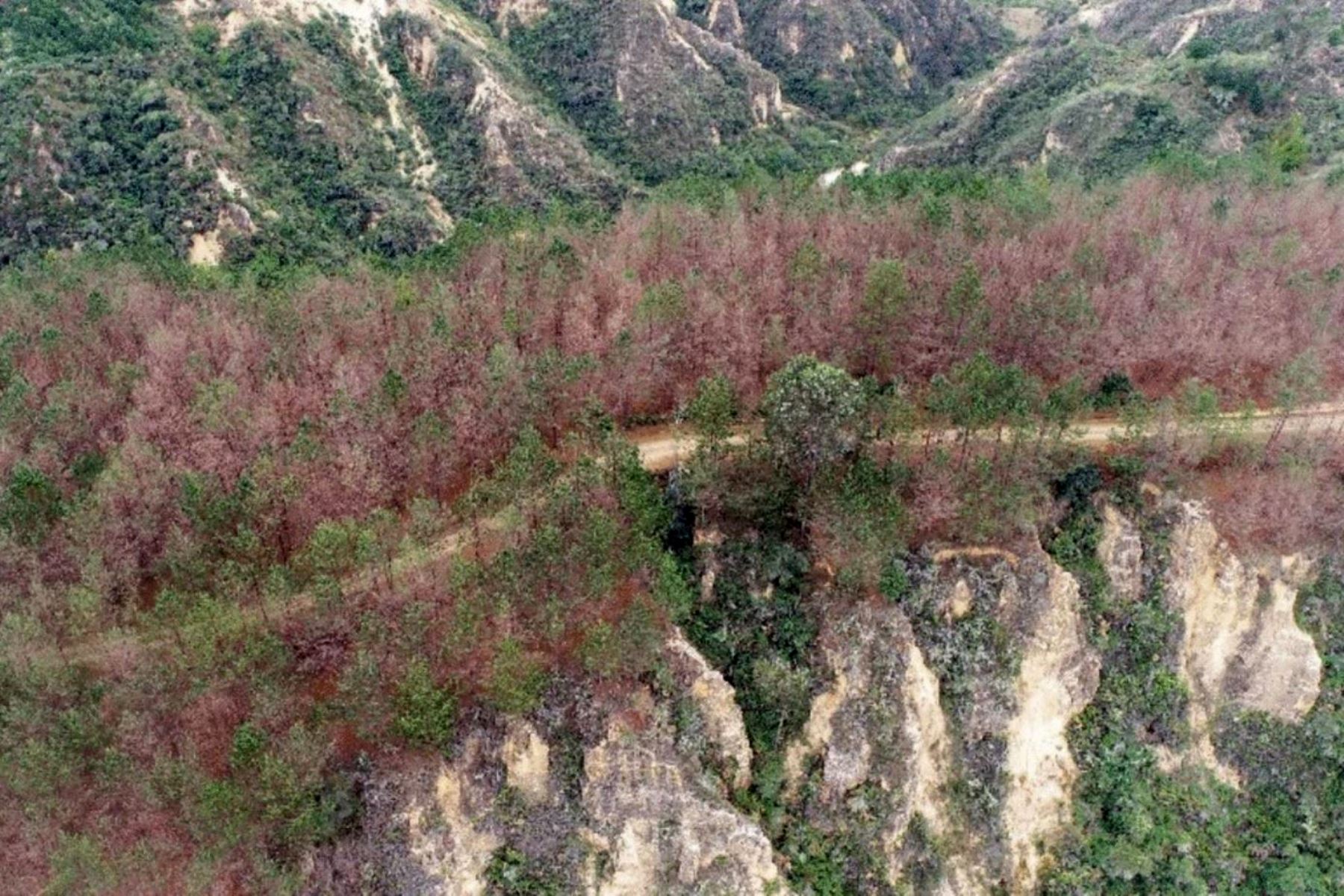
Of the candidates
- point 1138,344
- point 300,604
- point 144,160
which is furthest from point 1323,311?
point 144,160

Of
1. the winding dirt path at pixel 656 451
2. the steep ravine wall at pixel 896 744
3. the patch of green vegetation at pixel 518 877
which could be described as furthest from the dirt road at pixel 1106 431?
the patch of green vegetation at pixel 518 877

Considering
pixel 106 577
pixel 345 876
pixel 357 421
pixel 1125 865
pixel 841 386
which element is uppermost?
pixel 841 386

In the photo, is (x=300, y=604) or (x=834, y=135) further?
(x=834, y=135)

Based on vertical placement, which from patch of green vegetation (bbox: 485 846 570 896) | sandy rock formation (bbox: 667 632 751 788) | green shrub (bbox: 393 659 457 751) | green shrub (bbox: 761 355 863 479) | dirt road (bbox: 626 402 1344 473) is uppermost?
green shrub (bbox: 761 355 863 479)

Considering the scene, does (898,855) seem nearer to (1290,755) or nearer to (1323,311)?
(1290,755)

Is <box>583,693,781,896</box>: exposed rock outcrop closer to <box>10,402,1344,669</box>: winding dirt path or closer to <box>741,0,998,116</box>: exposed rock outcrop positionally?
<box>10,402,1344,669</box>: winding dirt path

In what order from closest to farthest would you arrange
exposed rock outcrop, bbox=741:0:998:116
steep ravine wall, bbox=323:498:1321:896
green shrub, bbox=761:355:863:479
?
steep ravine wall, bbox=323:498:1321:896 → green shrub, bbox=761:355:863:479 → exposed rock outcrop, bbox=741:0:998:116

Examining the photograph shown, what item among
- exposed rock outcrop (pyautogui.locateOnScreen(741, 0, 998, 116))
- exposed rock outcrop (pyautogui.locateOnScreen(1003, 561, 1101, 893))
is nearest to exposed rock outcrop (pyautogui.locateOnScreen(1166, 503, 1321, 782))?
exposed rock outcrop (pyautogui.locateOnScreen(1003, 561, 1101, 893))

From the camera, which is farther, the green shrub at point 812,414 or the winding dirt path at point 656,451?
the green shrub at point 812,414

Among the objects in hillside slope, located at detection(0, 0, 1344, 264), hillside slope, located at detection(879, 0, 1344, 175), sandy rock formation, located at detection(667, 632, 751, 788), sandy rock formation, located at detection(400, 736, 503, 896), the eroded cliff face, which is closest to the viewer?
sandy rock formation, located at detection(400, 736, 503, 896)

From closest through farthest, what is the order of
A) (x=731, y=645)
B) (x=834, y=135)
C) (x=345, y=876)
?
(x=345, y=876) → (x=731, y=645) → (x=834, y=135)

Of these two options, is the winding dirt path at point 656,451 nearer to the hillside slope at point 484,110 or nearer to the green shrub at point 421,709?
the green shrub at point 421,709
